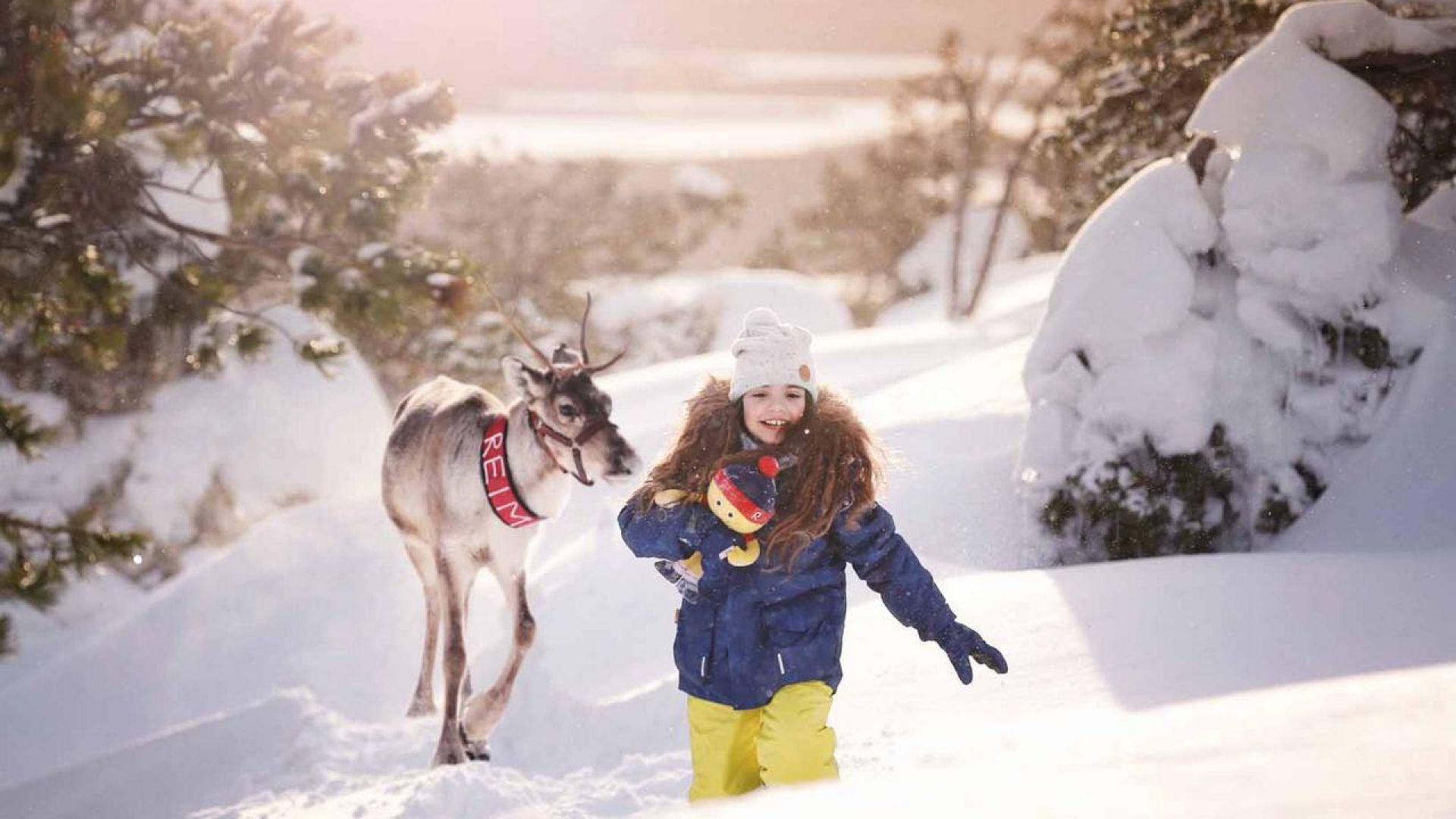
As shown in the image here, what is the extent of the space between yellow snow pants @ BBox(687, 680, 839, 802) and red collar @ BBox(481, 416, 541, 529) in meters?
1.83

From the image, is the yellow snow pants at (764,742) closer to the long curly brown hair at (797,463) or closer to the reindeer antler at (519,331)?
the long curly brown hair at (797,463)

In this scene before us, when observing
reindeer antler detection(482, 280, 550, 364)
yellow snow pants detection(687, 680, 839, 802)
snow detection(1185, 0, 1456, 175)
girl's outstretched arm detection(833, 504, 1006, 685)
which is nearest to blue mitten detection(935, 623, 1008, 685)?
girl's outstretched arm detection(833, 504, 1006, 685)

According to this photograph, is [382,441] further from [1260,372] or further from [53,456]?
[1260,372]

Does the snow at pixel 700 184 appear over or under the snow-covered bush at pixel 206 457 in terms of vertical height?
over

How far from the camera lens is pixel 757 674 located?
10.7 feet

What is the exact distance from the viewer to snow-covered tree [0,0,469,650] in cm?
680

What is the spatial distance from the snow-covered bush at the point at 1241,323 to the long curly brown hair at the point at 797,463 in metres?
3.18

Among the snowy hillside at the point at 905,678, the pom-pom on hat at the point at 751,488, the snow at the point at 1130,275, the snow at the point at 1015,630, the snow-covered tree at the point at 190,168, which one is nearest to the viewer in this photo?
the snowy hillside at the point at 905,678

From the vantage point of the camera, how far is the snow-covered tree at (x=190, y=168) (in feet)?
22.3

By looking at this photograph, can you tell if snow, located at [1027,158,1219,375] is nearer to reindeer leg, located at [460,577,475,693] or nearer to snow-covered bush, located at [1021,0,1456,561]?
snow-covered bush, located at [1021,0,1456,561]

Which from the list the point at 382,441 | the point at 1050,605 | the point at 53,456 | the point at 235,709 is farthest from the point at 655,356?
the point at 1050,605

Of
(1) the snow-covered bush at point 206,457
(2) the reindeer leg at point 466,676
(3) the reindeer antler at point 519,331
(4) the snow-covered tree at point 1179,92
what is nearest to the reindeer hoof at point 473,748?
(2) the reindeer leg at point 466,676

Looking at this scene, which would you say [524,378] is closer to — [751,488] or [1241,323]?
[751,488]

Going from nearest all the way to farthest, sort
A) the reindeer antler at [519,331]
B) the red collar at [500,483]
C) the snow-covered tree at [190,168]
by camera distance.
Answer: the reindeer antler at [519,331], the red collar at [500,483], the snow-covered tree at [190,168]
